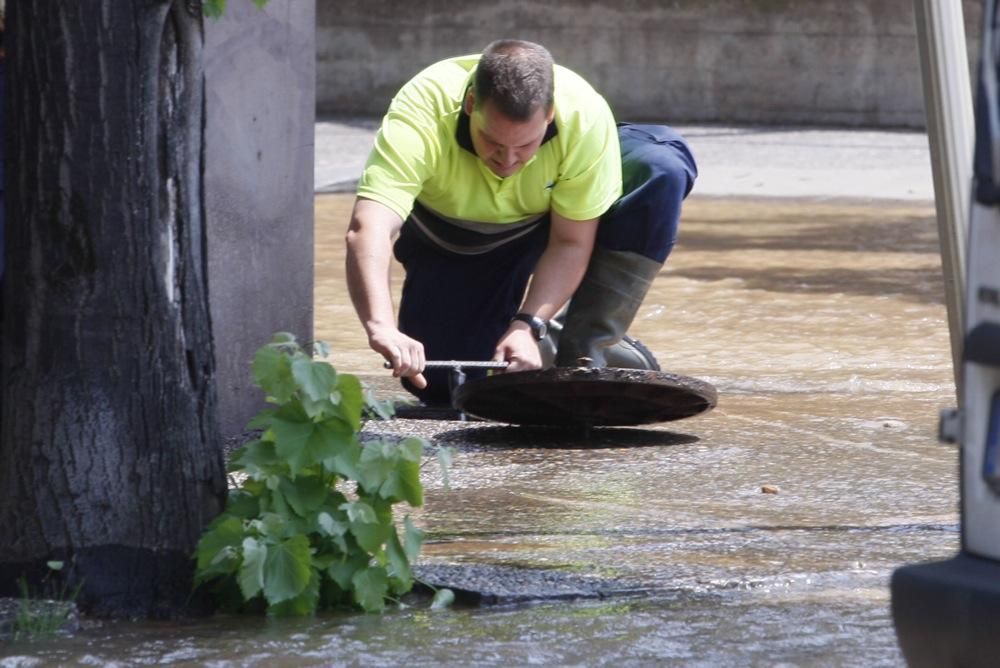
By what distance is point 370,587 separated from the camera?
340 cm

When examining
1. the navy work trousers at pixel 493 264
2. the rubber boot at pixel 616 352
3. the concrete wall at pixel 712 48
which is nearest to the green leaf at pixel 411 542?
the navy work trousers at pixel 493 264

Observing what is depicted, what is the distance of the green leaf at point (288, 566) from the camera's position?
330 centimetres

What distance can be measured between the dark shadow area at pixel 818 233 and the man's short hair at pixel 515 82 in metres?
6.06

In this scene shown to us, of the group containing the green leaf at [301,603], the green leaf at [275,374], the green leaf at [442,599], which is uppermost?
the green leaf at [275,374]

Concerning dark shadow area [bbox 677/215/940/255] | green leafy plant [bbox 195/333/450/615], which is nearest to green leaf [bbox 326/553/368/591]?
green leafy plant [bbox 195/333/450/615]

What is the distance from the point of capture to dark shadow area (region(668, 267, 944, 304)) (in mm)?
8852

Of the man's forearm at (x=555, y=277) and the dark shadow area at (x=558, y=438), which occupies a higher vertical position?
the man's forearm at (x=555, y=277)

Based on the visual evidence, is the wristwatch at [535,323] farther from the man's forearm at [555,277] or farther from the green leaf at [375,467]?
the green leaf at [375,467]

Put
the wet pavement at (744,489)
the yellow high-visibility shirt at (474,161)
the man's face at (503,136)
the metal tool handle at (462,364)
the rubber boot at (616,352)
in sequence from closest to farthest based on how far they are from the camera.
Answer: the wet pavement at (744,489) → the metal tool handle at (462,364) → the man's face at (503,136) → the yellow high-visibility shirt at (474,161) → the rubber boot at (616,352)

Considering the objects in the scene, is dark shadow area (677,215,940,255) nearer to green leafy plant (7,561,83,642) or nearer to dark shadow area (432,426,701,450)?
dark shadow area (432,426,701,450)

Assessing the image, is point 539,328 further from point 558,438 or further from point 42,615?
point 42,615

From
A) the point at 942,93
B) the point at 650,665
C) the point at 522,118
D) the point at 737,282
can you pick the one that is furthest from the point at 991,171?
the point at 737,282

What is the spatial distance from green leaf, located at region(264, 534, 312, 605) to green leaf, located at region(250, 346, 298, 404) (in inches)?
10.1

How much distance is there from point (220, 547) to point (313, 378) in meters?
0.35
